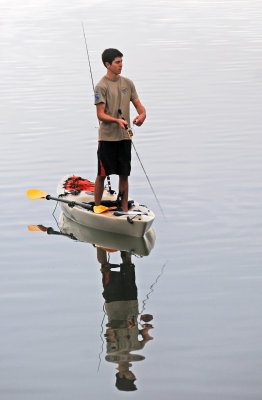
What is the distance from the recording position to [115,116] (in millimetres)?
10945

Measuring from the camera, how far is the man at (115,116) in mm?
10781

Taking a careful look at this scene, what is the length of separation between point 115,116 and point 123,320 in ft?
10.9

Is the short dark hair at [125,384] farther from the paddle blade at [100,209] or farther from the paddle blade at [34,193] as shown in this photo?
the paddle blade at [34,193]

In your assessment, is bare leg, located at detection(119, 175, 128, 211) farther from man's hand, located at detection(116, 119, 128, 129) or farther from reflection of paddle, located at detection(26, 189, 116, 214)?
man's hand, located at detection(116, 119, 128, 129)

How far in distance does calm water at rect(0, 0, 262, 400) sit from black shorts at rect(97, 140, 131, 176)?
34.1 inches

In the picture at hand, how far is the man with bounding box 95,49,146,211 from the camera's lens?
35.4ft

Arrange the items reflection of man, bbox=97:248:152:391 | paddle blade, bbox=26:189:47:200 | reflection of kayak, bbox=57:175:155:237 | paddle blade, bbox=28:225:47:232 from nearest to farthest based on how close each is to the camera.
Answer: reflection of man, bbox=97:248:152:391, reflection of kayak, bbox=57:175:155:237, paddle blade, bbox=28:225:47:232, paddle blade, bbox=26:189:47:200

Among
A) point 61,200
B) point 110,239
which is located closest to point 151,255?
point 110,239

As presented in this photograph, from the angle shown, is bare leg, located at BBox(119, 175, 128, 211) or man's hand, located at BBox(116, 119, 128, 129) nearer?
man's hand, located at BBox(116, 119, 128, 129)

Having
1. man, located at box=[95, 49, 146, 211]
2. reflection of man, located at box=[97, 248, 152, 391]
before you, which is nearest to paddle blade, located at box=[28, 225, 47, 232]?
man, located at box=[95, 49, 146, 211]

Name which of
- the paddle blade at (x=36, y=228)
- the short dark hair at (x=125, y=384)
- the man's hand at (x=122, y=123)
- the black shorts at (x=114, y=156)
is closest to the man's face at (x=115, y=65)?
the man's hand at (x=122, y=123)

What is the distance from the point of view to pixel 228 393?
6648mm

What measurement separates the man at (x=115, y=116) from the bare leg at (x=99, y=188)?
0.05ft

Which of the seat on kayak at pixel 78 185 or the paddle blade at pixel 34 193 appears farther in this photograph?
the seat on kayak at pixel 78 185
